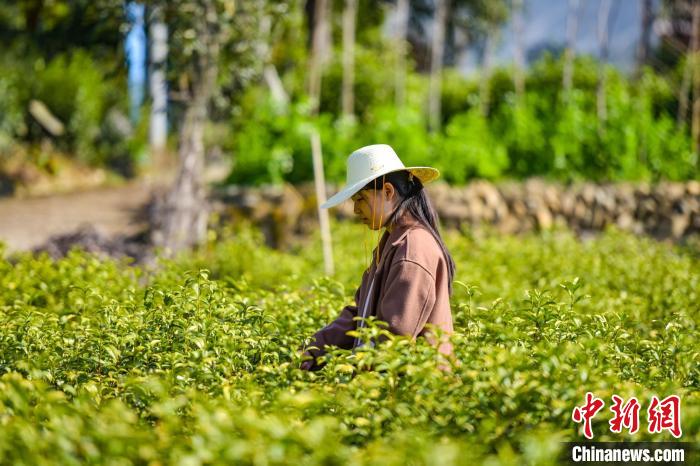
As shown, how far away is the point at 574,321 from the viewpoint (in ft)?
9.61

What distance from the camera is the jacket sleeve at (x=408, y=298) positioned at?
9.00ft

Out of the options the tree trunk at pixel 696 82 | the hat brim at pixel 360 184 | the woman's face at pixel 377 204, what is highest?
the tree trunk at pixel 696 82

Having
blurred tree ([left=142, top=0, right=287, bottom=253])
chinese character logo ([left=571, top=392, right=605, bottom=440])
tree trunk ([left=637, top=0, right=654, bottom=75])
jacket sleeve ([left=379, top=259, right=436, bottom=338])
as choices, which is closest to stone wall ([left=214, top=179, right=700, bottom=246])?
blurred tree ([left=142, top=0, right=287, bottom=253])

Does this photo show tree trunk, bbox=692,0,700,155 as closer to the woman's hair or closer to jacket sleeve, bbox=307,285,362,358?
the woman's hair

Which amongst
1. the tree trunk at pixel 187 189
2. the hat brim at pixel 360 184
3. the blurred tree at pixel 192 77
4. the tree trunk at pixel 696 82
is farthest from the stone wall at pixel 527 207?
the hat brim at pixel 360 184

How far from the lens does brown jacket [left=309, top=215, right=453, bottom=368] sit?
276 centimetres

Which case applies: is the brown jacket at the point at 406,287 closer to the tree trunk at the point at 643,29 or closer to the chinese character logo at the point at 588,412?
the chinese character logo at the point at 588,412

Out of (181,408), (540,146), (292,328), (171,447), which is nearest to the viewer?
(171,447)

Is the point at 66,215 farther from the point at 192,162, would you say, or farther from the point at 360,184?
the point at 360,184

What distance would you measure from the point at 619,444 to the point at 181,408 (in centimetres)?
137

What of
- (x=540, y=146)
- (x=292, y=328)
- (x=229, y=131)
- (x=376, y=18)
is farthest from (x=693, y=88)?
(x=292, y=328)

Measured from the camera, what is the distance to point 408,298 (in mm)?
2756

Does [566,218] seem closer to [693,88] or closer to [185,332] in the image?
[693,88]

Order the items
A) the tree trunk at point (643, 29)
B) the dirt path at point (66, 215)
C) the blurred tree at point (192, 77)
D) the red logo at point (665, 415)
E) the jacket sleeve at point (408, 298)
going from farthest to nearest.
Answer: the tree trunk at point (643, 29), the dirt path at point (66, 215), the blurred tree at point (192, 77), the jacket sleeve at point (408, 298), the red logo at point (665, 415)
